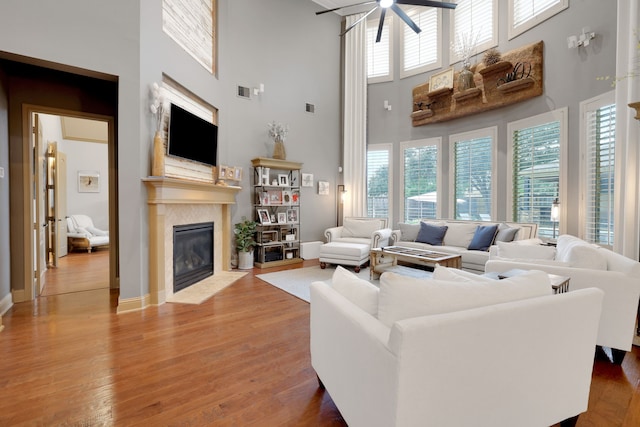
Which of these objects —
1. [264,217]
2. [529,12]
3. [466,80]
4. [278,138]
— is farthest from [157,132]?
[529,12]

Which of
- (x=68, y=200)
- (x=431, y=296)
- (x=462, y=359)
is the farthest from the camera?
(x=68, y=200)

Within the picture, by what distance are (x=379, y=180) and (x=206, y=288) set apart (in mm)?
4296

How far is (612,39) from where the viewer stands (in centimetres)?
347

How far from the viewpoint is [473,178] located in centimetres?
548

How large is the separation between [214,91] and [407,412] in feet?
16.3

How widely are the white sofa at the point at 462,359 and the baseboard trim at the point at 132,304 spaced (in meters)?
2.62

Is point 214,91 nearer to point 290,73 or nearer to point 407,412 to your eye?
point 290,73

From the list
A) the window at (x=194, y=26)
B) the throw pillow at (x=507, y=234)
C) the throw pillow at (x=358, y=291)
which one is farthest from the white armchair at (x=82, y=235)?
the throw pillow at (x=507, y=234)

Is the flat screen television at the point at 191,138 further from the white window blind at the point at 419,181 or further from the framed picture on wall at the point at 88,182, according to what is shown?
the framed picture on wall at the point at 88,182

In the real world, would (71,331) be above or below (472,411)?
below

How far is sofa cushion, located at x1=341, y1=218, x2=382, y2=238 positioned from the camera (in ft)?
19.1

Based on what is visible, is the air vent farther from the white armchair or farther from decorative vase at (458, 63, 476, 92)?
the white armchair

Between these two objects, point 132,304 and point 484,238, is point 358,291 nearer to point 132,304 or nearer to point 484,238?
point 132,304

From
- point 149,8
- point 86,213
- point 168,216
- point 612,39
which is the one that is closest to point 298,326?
point 168,216
